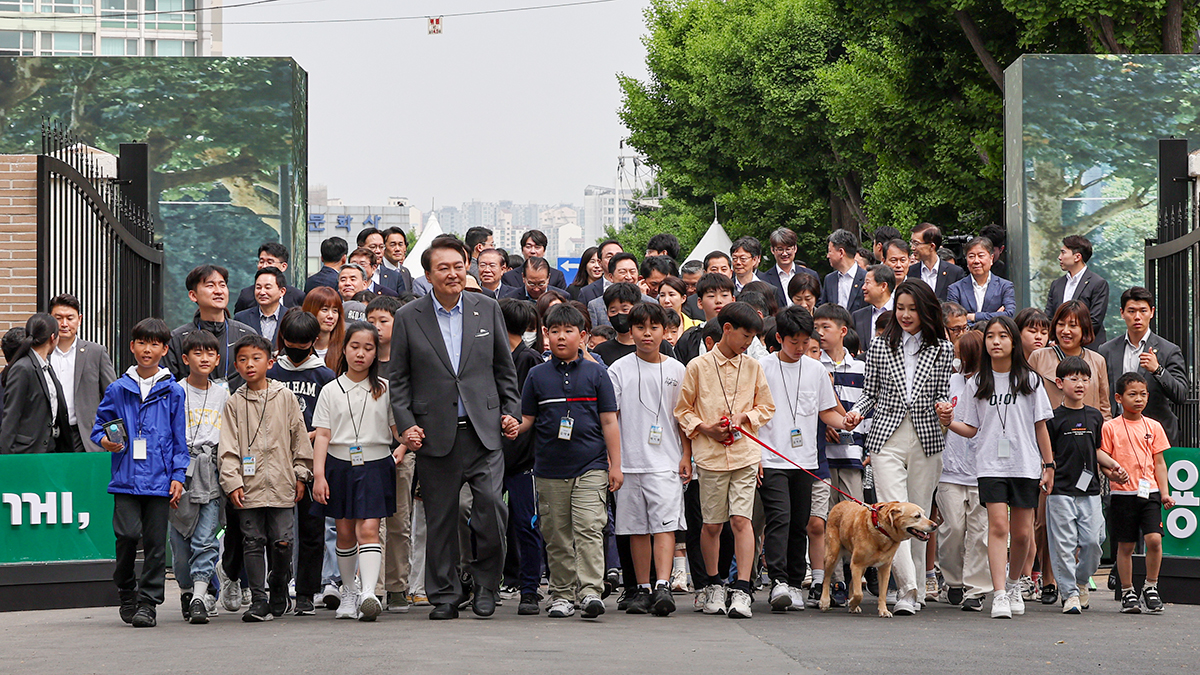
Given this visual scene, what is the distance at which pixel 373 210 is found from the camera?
Answer: 125875 millimetres

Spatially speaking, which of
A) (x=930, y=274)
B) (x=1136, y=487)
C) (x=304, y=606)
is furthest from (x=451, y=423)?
(x=930, y=274)

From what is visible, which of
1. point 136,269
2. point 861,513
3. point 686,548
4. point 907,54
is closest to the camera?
point 861,513

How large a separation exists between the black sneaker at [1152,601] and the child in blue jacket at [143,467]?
6.00 m

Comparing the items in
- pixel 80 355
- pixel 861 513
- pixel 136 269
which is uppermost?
pixel 136 269

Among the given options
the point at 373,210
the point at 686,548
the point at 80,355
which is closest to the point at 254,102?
the point at 80,355

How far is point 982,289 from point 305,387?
6.47m

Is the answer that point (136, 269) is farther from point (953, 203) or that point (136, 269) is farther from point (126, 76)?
point (953, 203)

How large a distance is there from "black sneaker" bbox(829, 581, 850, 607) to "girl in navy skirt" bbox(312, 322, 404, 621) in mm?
2861

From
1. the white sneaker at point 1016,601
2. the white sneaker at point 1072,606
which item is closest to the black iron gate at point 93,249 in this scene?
the white sneaker at point 1016,601

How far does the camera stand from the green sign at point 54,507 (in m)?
9.65

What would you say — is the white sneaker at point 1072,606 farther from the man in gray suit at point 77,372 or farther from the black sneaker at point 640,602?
the man in gray suit at point 77,372

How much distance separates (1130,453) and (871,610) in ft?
6.49

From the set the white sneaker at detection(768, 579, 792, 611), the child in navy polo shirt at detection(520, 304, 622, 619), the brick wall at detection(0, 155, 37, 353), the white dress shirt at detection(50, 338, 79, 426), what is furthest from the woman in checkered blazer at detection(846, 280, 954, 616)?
the brick wall at detection(0, 155, 37, 353)

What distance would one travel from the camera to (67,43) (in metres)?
76.4
